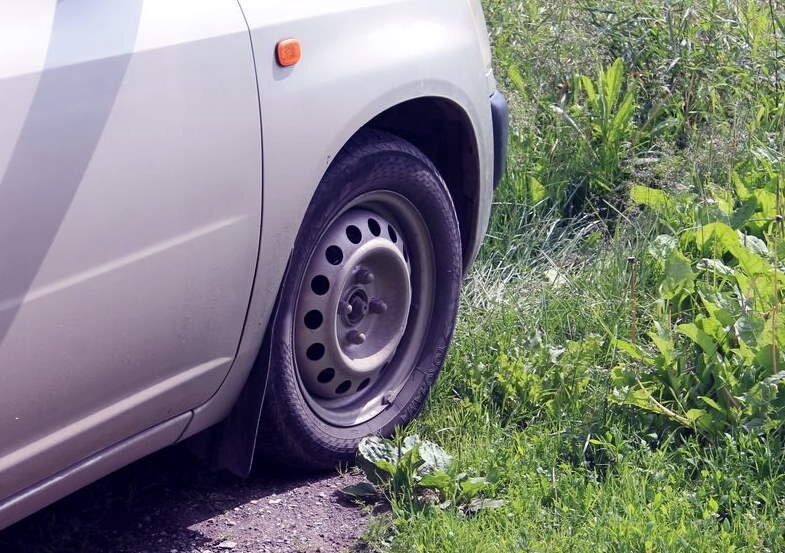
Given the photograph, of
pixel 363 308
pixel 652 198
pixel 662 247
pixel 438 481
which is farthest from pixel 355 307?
pixel 652 198

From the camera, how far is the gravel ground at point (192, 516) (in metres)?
2.88

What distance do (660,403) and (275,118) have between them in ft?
4.85

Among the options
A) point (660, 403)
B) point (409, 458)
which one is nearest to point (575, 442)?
point (660, 403)

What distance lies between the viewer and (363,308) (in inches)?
124

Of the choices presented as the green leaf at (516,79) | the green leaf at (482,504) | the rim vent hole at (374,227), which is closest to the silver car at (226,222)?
the rim vent hole at (374,227)

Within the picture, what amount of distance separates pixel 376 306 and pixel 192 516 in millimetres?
769

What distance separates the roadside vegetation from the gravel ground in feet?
0.60

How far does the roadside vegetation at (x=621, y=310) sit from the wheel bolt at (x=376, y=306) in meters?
0.38

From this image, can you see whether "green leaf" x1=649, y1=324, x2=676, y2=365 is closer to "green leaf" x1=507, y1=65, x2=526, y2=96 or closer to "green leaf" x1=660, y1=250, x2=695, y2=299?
"green leaf" x1=660, y1=250, x2=695, y2=299

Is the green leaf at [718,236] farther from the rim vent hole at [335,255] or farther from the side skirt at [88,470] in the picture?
the side skirt at [88,470]

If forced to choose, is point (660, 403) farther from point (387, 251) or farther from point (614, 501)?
point (387, 251)

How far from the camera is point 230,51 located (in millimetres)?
2451

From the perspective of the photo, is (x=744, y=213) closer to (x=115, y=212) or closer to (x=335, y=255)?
(x=335, y=255)

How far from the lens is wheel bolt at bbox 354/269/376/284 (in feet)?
10.2
